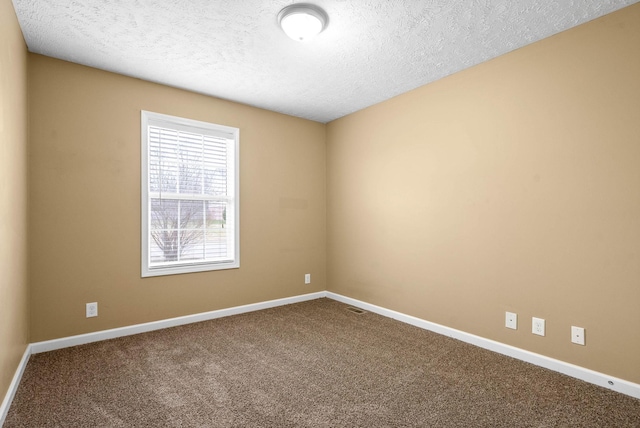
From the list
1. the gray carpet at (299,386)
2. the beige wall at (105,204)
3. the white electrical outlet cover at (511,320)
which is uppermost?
the beige wall at (105,204)

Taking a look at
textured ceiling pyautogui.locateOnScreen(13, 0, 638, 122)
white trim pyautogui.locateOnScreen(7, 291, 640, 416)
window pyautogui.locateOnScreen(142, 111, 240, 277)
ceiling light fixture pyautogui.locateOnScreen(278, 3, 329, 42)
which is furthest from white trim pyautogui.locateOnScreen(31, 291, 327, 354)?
ceiling light fixture pyautogui.locateOnScreen(278, 3, 329, 42)

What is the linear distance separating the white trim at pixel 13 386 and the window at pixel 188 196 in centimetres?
104

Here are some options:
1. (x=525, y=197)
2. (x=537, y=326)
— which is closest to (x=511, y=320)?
(x=537, y=326)

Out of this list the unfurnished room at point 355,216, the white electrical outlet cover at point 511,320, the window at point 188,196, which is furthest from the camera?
the window at point 188,196

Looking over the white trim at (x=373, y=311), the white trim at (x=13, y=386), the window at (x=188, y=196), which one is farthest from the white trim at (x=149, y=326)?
the window at (x=188, y=196)

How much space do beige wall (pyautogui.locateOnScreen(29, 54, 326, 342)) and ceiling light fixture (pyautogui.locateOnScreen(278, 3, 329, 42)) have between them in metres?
1.77

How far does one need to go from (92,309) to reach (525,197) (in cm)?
392

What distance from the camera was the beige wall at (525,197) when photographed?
2.20 meters

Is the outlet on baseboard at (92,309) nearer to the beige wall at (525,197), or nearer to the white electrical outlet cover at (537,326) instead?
the beige wall at (525,197)

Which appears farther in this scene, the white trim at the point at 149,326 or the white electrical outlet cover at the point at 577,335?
the white trim at the point at 149,326

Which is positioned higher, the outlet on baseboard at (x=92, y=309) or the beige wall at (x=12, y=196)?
the beige wall at (x=12, y=196)

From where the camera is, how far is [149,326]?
10.8 ft

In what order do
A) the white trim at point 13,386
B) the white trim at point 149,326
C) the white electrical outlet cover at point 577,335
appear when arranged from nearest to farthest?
the white trim at point 13,386 < the white electrical outlet cover at point 577,335 < the white trim at point 149,326

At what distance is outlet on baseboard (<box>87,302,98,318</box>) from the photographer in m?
2.99
